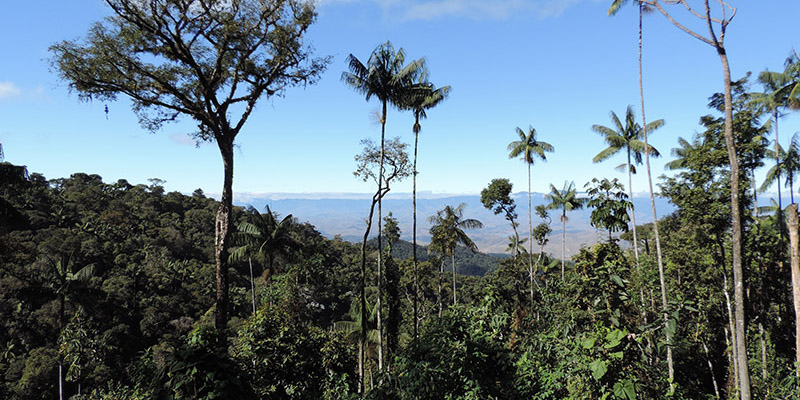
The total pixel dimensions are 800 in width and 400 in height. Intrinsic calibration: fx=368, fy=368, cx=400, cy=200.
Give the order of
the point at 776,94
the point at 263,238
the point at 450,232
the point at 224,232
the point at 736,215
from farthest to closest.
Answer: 1. the point at 450,232
2. the point at 263,238
3. the point at 776,94
4. the point at 224,232
5. the point at 736,215

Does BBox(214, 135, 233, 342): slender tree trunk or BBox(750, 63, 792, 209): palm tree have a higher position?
BBox(750, 63, 792, 209): palm tree

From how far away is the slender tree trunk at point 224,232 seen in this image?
10284mm

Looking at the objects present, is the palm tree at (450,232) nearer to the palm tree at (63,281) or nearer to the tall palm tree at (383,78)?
the tall palm tree at (383,78)

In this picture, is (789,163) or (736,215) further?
(789,163)

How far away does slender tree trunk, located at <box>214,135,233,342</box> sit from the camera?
1028 cm

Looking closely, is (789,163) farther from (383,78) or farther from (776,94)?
(383,78)

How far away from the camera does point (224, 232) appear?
35.0 ft

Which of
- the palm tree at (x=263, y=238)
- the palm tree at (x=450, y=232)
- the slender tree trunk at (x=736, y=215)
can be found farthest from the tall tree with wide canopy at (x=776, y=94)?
the palm tree at (x=263, y=238)

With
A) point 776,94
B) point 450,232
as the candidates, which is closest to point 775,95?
point 776,94

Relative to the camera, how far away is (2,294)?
1108 inches

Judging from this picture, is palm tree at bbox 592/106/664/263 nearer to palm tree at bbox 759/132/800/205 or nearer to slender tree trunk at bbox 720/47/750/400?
palm tree at bbox 759/132/800/205

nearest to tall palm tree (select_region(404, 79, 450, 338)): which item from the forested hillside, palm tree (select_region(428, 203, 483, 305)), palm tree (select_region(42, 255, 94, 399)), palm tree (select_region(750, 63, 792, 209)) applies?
the forested hillside

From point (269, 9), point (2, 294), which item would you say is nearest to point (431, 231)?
point (269, 9)

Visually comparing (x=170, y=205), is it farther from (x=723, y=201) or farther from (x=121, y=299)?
(x=723, y=201)
